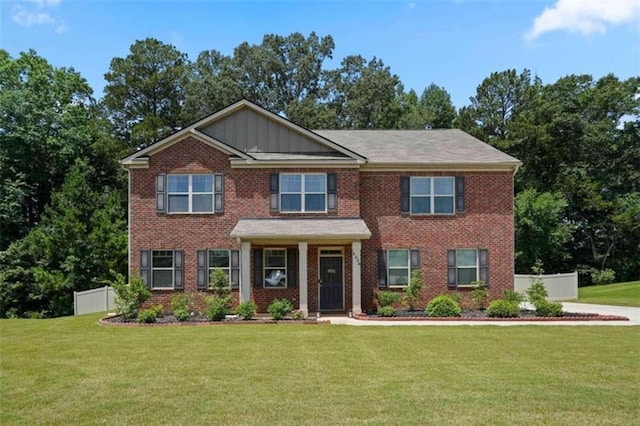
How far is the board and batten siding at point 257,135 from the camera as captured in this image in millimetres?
22953

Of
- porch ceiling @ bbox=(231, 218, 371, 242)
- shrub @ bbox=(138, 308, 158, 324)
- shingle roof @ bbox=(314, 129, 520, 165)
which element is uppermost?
shingle roof @ bbox=(314, 129, 520, 165)

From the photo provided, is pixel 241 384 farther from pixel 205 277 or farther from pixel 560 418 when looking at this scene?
pixel 205 277

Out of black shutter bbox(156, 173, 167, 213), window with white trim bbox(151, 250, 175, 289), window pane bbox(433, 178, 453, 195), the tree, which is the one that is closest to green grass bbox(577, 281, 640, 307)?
window pane bbox(433, 178, 453, 195)

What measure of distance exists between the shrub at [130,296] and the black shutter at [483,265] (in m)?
12.0

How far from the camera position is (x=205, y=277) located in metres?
22.3

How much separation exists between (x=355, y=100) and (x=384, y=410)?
4189 centimetres

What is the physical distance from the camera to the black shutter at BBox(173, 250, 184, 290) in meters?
22.3

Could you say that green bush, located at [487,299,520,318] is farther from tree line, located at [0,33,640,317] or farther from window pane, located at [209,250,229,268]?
tree line, located at [0,33,640,317]

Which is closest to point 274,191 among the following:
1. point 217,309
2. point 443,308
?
point 217,309

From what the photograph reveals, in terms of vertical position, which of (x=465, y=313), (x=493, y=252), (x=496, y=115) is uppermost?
(x=496, y=115)

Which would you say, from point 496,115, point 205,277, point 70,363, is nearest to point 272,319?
point 205,277

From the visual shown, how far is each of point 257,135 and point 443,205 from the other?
7463 mm

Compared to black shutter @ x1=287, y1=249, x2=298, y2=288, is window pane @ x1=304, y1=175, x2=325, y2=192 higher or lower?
higher

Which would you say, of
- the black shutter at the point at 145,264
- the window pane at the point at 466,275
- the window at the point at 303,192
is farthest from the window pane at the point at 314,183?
the black shutter at the point at 145,264
